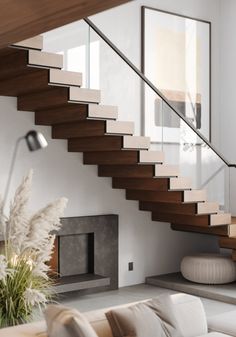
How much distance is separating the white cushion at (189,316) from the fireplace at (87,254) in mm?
2738

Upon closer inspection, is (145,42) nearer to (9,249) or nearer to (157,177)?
(157,177)

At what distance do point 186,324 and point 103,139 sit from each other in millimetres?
2819

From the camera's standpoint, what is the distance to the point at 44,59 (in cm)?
534

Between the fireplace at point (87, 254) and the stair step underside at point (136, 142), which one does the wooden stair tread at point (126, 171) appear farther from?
the fireplace at point (87, 254)

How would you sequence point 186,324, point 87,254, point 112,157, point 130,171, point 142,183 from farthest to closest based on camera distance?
point 87,254 → point 142,183 → point 130,171 → point 112,157 → point 186,324

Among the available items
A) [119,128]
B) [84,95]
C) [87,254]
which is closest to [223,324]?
[119,128]

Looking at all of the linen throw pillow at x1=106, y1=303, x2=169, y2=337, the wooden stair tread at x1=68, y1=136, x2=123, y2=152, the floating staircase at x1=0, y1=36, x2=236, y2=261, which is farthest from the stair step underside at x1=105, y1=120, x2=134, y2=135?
the linen throw pillow at x1=106, y1=303, x2=169, y2=337

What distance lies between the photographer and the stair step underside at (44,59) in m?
5.27

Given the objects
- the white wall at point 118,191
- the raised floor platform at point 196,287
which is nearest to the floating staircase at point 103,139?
the white wall at point 118,191

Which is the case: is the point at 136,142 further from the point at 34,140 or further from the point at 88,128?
the point at 34,140

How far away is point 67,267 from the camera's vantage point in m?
7.07

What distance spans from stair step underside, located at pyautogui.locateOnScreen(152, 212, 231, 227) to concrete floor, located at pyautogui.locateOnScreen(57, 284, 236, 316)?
86 cm

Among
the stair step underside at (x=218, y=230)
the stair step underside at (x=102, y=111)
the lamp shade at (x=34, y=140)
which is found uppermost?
the stair step underside at (x=102, y=111)

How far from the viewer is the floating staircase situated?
→ 17.9 ft
